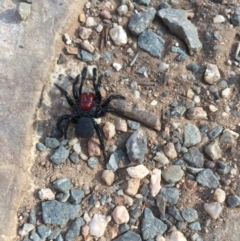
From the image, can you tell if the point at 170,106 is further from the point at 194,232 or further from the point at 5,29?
the point at 5,29

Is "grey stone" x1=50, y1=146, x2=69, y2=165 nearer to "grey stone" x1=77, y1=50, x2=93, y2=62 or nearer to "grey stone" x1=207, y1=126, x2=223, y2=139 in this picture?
"grey stone" x1=77, y1=50, x2=93, y2=62

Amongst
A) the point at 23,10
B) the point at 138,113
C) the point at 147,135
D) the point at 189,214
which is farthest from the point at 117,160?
the point at 23,10

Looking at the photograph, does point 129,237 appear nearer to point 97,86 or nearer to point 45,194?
point 45,194

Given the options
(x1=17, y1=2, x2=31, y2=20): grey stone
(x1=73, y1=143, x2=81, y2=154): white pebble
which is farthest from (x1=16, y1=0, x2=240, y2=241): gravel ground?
(x1=17, y1=2, x2=31, y2=20): grey stone

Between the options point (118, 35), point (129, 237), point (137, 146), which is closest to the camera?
point (129, 237)

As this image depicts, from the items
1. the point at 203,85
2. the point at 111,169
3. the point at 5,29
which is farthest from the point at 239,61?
the point at 5,29

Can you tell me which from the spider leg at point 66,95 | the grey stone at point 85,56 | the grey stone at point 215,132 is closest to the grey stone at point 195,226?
the grey stone at point 215,132
